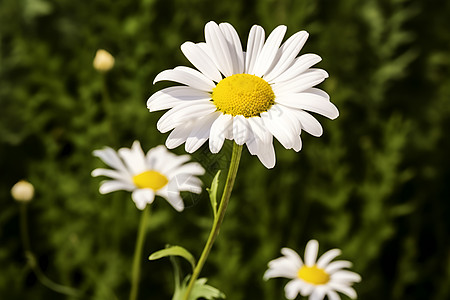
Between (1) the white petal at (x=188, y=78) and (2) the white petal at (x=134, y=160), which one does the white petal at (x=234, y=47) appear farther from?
(2) the white petal at (x=134, y=160)

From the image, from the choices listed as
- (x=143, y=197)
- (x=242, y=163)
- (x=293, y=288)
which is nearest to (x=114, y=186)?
(x=143, y=197)

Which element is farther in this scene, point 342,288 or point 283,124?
point 342,288

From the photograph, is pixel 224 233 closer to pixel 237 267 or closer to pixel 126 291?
pixel 237 267

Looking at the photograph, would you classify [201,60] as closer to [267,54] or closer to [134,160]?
[267,54]

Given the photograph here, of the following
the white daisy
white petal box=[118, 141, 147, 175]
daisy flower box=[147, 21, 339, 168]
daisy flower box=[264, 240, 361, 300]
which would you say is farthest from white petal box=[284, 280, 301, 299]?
daisy flower box=[147, 21, 339, 168]

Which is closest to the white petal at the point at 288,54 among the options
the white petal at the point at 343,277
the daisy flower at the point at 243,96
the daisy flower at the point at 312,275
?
the daisy flower at the point at 243,96

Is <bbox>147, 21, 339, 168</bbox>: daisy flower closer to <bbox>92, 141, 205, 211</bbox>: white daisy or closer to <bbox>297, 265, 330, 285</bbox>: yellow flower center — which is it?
<bbox>92, 141, 205, 211</bbox>: white daisy

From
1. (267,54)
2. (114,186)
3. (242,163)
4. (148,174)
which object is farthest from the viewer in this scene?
(242,163)
